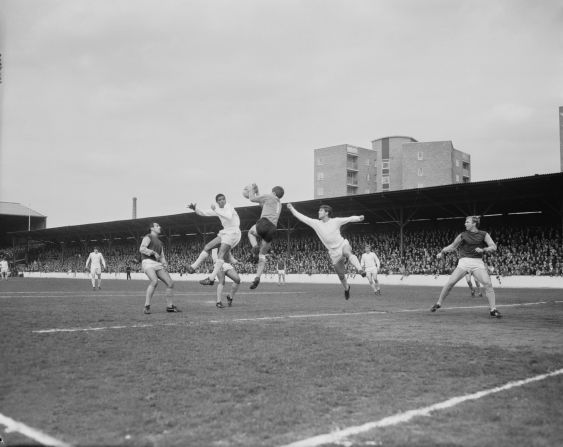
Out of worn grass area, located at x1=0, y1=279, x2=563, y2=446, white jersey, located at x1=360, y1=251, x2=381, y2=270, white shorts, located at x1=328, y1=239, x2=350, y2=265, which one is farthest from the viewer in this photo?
white jersey, located at x1=360, y1=251, x2=381, y2=270

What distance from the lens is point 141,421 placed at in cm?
369

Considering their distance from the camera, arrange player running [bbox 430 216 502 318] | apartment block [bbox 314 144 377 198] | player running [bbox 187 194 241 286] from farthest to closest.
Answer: apartment block [bbox 314 144 377 198], player running [bbox 187 194 241 286], player running [bbox 430 216 502 318]

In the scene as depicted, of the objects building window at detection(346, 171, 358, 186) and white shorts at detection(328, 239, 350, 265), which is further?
building window at detection(346, 171, 358, 186)

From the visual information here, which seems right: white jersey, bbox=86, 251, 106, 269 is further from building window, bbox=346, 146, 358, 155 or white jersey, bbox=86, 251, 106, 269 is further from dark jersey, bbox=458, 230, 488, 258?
building window, bbox=346, 146, 358, 155

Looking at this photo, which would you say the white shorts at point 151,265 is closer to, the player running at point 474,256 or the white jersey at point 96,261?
the player running at point 474,256

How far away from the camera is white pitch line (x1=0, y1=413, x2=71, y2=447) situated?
325 centimetres

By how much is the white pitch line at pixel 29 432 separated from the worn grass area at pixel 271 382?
68 mm

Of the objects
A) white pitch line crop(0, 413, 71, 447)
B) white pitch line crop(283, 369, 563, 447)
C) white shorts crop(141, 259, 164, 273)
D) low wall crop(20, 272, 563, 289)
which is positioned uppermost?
white shorts crop(141, 259, 164, 273)

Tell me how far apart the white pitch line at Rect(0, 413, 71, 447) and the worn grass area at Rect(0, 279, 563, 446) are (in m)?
0.07

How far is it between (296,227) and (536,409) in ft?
148

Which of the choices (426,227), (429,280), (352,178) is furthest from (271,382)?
(352,178)

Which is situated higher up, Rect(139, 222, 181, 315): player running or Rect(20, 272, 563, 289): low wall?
Rect(139, 222, 181, 315): player running

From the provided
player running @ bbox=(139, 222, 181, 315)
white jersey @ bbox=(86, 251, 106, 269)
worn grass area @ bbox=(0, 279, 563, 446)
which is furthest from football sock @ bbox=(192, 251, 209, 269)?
white jersey @ bbox=(86, 251, 106, 269)

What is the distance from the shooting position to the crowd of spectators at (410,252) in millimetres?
32969
